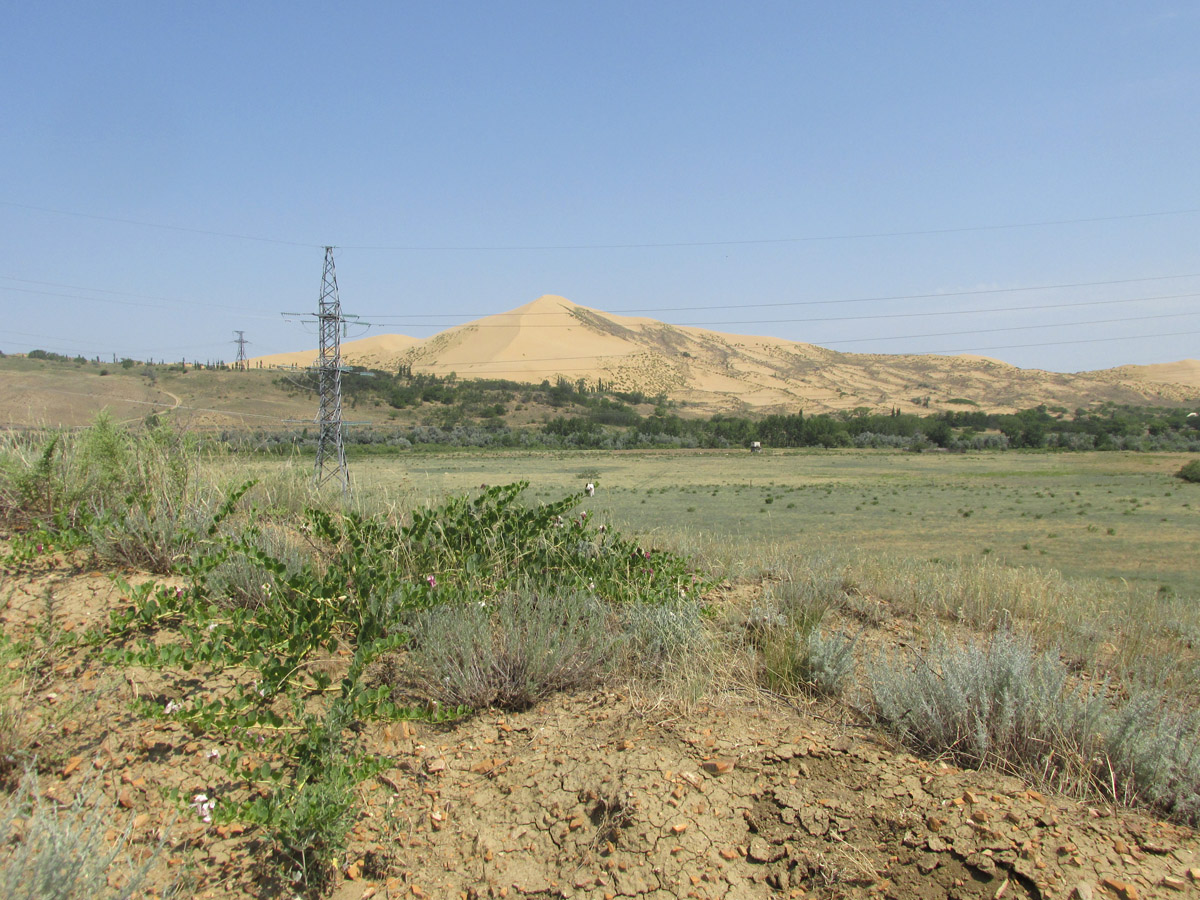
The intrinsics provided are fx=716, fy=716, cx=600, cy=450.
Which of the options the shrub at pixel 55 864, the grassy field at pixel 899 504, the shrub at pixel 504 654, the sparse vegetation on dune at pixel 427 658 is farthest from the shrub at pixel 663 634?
the grassy field at pixel 899 504

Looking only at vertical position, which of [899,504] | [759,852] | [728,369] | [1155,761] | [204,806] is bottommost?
[899,504]

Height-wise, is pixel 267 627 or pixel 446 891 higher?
pixel 267 627

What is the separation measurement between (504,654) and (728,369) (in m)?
116

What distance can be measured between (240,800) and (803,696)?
2613 mm

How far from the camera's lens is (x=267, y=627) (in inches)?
142

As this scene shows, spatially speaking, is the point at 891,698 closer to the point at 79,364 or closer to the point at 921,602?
the point at 921,602

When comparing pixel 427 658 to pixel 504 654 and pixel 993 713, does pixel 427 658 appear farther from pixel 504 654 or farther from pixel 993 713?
pixel 993 713

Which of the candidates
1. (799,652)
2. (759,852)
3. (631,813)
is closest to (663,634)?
(799,652)

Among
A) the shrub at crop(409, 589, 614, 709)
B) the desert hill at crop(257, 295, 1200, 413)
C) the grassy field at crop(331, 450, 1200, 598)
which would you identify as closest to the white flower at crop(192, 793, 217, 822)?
the shrub at crop(409, 589, 614, 709)

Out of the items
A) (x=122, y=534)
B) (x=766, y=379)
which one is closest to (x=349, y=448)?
(x=122, y=534)

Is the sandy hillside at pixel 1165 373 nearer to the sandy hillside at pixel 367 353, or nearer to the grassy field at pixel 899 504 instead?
the grassy field at pixel 899 504

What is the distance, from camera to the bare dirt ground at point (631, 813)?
238cm

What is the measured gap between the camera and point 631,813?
8.71 ft

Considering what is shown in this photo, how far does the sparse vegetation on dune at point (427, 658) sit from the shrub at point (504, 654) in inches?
0.7
